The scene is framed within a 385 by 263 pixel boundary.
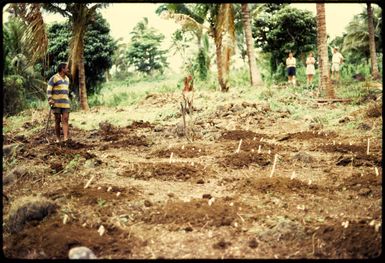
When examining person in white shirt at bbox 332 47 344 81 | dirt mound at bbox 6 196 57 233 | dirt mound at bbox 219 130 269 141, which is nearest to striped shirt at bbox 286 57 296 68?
person in white shirt at bbox 332 47 344 81

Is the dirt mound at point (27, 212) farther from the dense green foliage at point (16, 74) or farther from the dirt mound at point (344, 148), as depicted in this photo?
the dense green foliage at point (16, 74)

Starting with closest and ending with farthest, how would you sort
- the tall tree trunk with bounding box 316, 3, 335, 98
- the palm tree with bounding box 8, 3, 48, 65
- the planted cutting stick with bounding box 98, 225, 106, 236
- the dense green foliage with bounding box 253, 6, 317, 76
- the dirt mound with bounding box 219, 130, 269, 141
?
the planted cutting stick with bounding box 98, 225, 106, 236, the dirt mound with bounding box 219, 130, 269, 141, the palm tree with bounding box 8, 3, 48, 65, the tall tree trunk with bounding box 316, 3, 335, 98, the dense green foliage with bounding box 253, 6, 317, 76

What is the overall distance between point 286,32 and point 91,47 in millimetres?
8302

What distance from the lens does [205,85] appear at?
16578 millimetres

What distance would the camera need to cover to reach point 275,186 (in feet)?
14.0

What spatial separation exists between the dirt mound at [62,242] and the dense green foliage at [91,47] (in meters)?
13.8

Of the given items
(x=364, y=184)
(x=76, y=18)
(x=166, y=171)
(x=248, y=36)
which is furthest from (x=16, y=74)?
(x=364, y=184)

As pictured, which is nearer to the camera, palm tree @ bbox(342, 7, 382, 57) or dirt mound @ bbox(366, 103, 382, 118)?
dirt mound @ bbox(366, 103, 382, 118)

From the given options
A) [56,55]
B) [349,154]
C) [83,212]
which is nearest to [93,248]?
[83,212]

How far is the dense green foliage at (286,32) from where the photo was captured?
1573cm

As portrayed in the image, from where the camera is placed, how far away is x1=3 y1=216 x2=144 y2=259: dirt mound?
2.88 meters

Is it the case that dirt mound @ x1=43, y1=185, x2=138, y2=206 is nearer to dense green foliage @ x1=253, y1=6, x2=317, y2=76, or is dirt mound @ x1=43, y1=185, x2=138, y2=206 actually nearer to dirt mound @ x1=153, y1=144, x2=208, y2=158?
dirt mound @ x1=153, y1=144, x2=208, y2=158

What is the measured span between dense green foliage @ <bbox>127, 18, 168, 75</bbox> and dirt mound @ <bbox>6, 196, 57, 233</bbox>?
30089 millimetres

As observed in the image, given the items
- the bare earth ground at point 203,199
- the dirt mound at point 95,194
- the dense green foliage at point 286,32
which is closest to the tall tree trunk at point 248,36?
the dense green foliage at point 286,32
